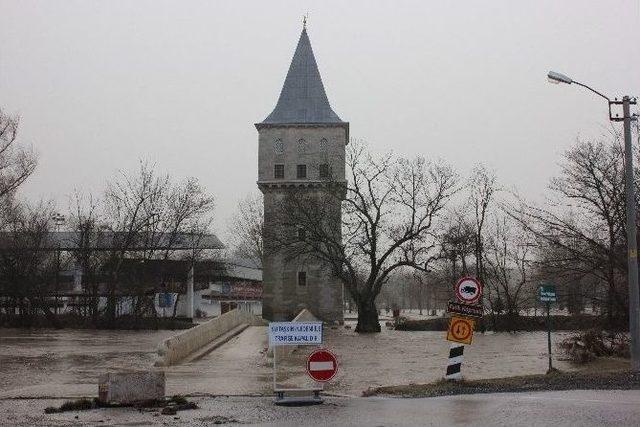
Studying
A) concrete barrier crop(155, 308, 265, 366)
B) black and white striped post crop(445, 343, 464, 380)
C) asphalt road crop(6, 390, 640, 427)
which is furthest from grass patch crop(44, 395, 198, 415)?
concrete barrier crop(155, 308, 265, 366)

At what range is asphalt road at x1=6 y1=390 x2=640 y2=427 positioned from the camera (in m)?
11.5

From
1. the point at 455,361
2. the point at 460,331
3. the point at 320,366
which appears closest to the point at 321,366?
the point at 320,366

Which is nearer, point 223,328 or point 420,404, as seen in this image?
point 420,404

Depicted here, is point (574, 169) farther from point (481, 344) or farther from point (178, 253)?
point (178, 253)

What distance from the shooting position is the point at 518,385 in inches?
660

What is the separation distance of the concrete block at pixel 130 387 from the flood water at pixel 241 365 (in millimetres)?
2831

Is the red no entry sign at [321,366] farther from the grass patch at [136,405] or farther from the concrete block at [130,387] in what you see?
the concrete block at [130,387]

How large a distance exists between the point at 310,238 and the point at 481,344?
65.0 ft

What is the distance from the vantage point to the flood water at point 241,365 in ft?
61.2

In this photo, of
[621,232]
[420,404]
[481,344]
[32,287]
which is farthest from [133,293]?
[420,404]

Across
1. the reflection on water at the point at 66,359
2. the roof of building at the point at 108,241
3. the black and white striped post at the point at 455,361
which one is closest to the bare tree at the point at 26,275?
the roof of building at the point at 108,241

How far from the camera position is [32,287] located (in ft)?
193

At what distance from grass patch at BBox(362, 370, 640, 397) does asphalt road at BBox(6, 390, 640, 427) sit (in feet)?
2.79

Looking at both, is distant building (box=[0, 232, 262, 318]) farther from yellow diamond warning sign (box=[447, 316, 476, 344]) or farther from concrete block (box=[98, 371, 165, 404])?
concrete block (box=[98, 371, 165, 404])
